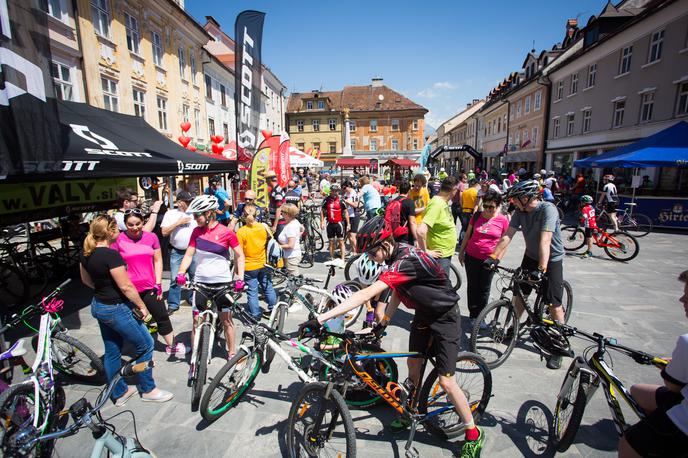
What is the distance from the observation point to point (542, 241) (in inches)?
156

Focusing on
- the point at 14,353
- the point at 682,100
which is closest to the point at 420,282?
the point at 14,353

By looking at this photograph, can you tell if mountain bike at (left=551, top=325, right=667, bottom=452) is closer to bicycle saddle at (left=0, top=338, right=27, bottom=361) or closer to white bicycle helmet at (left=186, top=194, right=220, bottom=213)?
white bicycle helmet at (left=186, top=194, right=220, bottom=213)

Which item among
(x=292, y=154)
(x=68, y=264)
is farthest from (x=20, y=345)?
(x=292, y=154)

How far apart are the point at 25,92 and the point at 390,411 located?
16.4ft

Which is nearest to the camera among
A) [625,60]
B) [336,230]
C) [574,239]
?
[336,230]

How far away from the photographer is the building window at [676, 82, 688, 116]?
49.3 ft

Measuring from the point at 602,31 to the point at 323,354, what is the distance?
28.0m

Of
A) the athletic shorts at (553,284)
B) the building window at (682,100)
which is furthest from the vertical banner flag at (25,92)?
the building window at (682,100)

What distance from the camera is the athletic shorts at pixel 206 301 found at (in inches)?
151

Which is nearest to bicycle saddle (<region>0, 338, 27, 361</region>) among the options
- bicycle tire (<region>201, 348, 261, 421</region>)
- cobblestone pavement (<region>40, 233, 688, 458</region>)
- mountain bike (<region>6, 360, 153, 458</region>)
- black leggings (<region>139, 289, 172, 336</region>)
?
cobblestone pavement (<region>40, 233, 688, 458</region>)

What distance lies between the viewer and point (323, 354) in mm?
2887

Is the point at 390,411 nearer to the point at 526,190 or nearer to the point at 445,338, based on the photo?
the point at 445,338

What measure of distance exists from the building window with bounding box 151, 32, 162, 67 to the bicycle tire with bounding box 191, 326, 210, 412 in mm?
18614

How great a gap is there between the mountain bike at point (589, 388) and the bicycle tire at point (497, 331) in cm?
122
